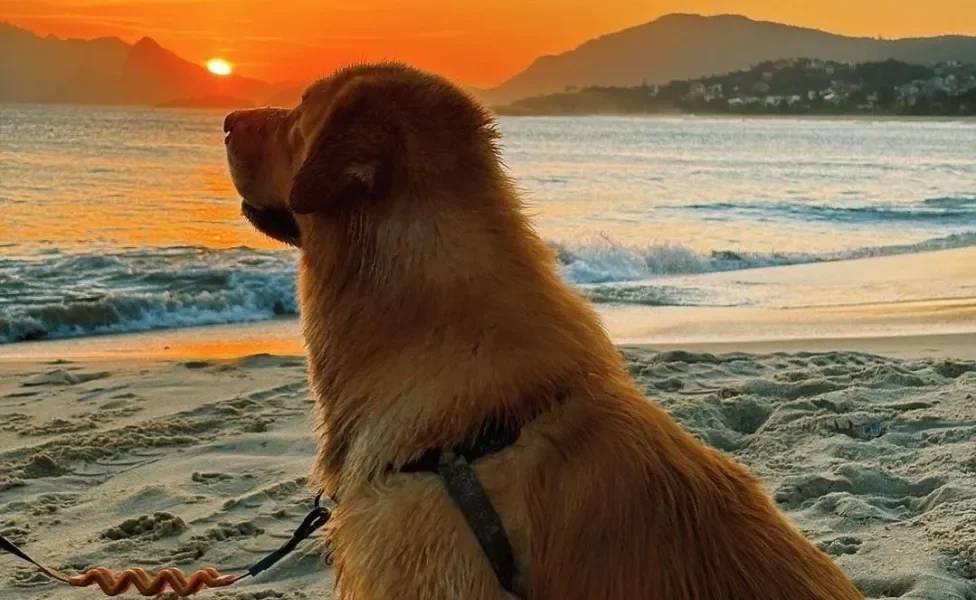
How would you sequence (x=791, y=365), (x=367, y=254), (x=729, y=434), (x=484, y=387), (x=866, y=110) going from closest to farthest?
(x=484, y=387) → (x=367, y=254) → (x=729, y=434) → (x=791, y=365) → (x=866, y=110)

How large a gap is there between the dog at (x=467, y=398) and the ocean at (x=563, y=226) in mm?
346

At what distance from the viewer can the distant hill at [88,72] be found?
226ft

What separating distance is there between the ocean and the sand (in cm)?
218

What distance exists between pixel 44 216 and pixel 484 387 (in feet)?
60.9

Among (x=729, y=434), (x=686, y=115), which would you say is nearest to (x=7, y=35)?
(x=686, y=115)

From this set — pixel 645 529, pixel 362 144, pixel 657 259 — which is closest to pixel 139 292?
pixel 657 259

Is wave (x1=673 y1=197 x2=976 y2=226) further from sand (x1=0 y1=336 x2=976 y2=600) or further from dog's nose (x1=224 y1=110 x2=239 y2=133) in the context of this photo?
dog's nose (x1=224 y1=110 x2=239 y2=133)

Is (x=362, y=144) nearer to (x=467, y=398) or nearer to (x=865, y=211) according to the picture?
(x=467, y=398)

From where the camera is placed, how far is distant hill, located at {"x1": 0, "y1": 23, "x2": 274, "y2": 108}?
6900cm

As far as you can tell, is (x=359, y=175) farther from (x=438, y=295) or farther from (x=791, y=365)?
(x=791, y=365)

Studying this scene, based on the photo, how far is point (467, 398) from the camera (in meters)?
2.35

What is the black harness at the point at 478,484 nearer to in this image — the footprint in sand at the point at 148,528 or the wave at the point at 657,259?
the footprint in sand at the point at 148,528

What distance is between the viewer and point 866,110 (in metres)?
93.9

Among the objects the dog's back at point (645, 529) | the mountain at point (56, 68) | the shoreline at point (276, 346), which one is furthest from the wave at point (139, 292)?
the mountain at point (56, 68)
